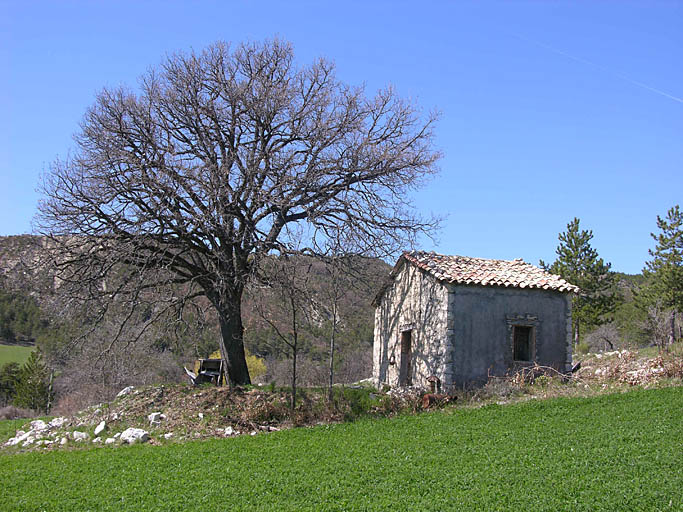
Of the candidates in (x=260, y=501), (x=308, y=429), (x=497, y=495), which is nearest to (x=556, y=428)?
(x=497, y=495)

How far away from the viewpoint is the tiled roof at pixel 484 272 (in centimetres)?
1813

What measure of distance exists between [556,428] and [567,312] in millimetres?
7807

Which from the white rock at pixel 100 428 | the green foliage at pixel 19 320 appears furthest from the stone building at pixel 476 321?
the green foliage at pixel 19 320

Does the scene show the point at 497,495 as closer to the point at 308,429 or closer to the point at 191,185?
the point at 308,429

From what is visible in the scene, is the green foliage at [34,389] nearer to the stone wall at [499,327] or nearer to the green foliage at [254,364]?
the green foliage at [254,364]

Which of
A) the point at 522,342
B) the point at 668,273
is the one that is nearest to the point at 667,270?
the point at 668,273

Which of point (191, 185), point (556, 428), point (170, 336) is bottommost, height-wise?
Answer: point (556, 428)

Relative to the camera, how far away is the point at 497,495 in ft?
27.5

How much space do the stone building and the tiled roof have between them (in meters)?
0.03

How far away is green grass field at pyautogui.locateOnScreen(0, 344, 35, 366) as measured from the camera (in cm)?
5109

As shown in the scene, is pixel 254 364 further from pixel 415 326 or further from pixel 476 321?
pixel 476 321

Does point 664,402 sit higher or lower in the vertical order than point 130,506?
higher

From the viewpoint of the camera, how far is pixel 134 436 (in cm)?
1347

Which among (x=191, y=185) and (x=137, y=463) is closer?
(x=137, y=463)
